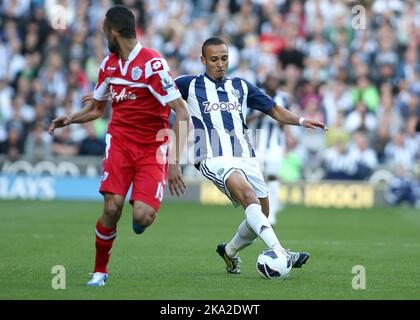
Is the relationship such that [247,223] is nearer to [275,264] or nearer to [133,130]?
[275,264]

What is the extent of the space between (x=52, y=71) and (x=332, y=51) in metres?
7.58

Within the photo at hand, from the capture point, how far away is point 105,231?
30.0ft

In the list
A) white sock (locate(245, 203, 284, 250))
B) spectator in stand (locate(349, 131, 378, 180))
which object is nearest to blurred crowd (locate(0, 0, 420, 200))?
spectator in stand (locate(349, 131, 378, 180))

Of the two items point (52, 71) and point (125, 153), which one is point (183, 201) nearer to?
point (52, 71)

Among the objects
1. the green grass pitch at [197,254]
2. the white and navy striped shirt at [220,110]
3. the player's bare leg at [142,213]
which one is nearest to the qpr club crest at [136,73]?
the player's bare leg at [142,213]

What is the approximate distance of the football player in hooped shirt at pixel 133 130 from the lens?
29.8ft

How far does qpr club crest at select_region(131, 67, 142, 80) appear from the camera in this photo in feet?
30.1

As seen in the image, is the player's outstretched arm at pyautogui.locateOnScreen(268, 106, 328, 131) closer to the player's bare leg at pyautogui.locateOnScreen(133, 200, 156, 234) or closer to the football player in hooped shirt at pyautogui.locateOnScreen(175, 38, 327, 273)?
the football player in hooped shirt at pyautogui.locateOnScreen(175, 38, 327, 273)

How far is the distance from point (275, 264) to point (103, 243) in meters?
1.71

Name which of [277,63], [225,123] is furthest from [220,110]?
[277,63]

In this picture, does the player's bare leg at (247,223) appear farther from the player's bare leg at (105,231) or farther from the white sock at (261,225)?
the player's bare leg at (105,231)

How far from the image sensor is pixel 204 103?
10398 mm

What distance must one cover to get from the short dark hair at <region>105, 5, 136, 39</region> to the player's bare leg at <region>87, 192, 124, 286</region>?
1518 mm
